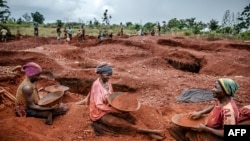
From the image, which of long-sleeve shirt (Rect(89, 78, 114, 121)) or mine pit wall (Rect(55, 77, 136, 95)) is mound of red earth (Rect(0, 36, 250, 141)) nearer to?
mine pit wall (Rect(55, 77, 136, 95))

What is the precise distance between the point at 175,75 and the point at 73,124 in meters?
5.22

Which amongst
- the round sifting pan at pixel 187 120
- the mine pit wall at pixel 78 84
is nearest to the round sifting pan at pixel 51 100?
the round sifting pan at pixel 187 120

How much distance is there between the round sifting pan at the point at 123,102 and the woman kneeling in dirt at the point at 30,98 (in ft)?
3.61

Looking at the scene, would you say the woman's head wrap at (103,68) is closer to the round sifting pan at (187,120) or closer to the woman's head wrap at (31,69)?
the woman's head wrap at (31,69)

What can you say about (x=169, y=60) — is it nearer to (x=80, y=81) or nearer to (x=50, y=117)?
(x=80, y=81)

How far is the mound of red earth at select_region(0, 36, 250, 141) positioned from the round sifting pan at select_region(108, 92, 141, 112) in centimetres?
39

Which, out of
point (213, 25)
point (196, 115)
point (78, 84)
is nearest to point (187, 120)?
point (196, 115)

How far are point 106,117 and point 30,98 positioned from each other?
4.30 ft

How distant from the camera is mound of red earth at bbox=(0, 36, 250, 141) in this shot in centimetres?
458

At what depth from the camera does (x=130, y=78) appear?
8422mm

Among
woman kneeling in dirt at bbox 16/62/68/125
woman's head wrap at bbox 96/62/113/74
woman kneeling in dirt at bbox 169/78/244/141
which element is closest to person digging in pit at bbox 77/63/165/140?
woman's head wrap at bbox 96/62/113/74

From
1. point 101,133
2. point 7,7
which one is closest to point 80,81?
point 101,133

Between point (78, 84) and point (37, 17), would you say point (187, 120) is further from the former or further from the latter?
point (37, 17)

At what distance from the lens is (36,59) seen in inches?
422
